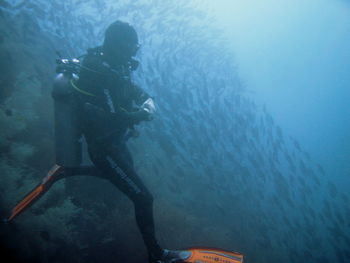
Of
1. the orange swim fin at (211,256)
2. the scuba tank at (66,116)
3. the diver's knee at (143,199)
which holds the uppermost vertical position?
the scuba tank at (66,116)

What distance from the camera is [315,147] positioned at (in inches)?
3155

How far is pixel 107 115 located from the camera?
288 centimetres

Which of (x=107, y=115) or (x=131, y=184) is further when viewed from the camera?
(x=131, y=184)

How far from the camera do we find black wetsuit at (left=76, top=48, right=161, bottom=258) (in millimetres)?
2859

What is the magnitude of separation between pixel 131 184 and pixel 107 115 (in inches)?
37.0

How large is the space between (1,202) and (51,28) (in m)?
10.6

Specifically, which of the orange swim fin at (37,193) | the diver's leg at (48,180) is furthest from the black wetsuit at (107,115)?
the orange swim fin at (37,193)

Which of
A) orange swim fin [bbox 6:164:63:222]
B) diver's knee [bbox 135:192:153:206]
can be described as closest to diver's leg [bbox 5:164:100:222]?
orange swim fin [bbox 6:164:63:222]

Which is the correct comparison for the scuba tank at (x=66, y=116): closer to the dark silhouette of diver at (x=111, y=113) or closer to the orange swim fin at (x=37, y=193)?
the dark silhouette of diver at (x=111, y=113)

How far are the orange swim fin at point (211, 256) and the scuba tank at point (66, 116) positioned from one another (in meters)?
2.08

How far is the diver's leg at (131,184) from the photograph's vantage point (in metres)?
3.02

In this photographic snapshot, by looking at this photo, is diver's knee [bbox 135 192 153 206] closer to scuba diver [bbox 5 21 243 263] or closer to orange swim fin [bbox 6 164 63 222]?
scuba diver [bbox 5 21 243 263]

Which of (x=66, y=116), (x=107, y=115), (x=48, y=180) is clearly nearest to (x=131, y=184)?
(x=107, y=115)

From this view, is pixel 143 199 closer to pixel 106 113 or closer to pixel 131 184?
pixel 131 184
